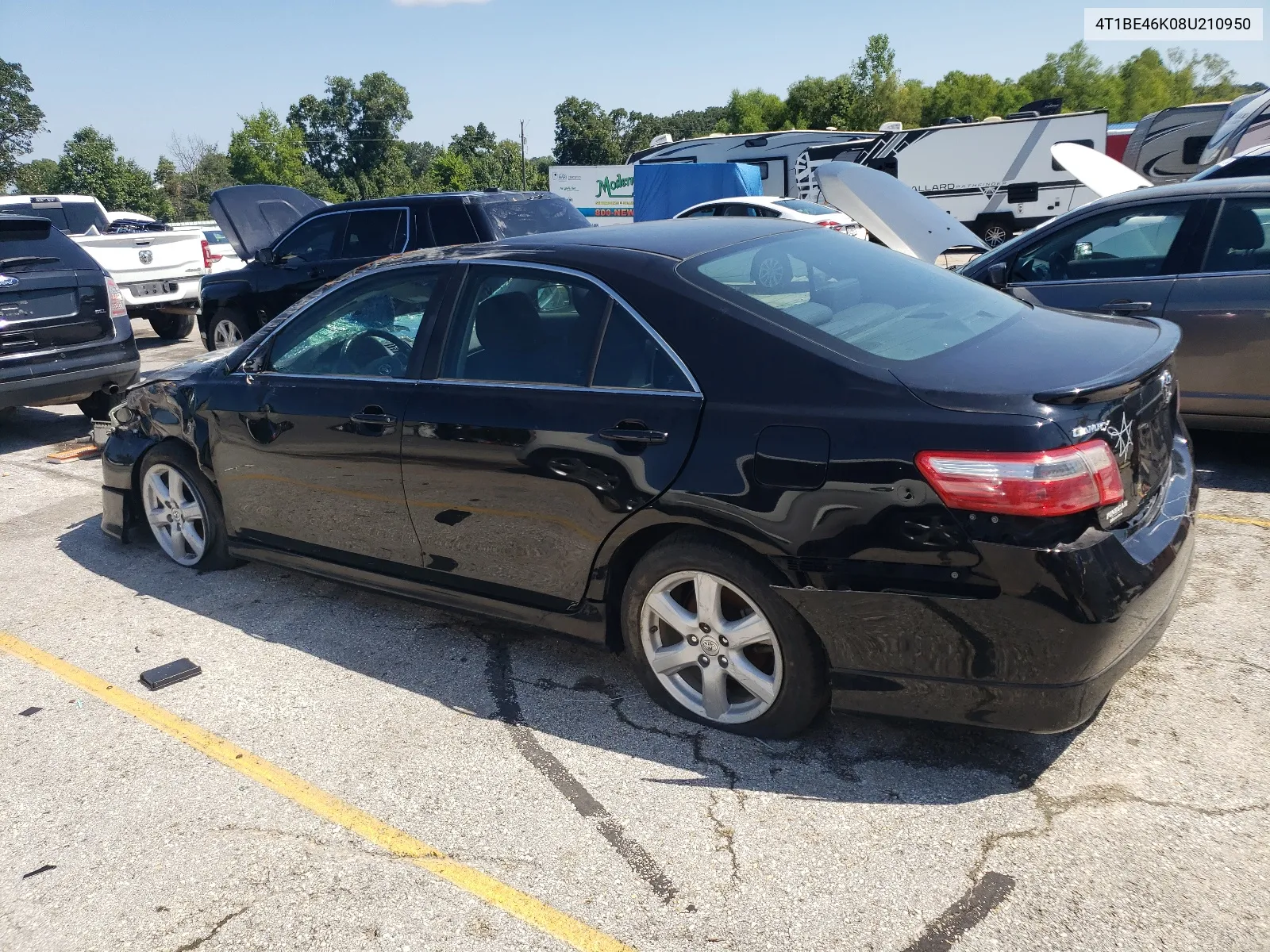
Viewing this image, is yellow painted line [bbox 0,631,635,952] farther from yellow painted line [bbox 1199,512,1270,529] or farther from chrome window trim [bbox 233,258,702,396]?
yellow painted line [bbox 1199,512,1270,529]

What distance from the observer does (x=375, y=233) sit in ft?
29.1

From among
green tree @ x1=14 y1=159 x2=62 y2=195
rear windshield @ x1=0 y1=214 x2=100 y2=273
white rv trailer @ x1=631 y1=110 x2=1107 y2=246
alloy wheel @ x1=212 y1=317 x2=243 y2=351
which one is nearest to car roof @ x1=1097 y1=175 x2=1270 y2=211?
rear windshield @ x1=0 y1=214 x2=100 y2=273

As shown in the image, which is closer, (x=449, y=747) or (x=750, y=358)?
(x=750, y=358)

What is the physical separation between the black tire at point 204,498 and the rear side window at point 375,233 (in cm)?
398

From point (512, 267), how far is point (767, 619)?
5.41 feet

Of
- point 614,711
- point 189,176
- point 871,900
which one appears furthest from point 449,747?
point 189,176

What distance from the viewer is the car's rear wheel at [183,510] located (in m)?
4.86

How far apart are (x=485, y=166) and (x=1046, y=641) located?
95726 millimetres

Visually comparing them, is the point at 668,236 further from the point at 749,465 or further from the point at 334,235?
the point at 334,235

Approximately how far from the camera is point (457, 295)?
3.78 m

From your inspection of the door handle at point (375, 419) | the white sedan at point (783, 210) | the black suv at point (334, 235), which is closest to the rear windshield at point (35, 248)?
the black suv at point (334, 235)

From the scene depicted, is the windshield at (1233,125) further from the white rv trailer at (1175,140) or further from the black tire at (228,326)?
the black tire at (228,326)

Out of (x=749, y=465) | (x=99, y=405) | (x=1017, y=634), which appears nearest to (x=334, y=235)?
(x=99, y=405)

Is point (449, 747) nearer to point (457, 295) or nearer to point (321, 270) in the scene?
point (457, 295)
